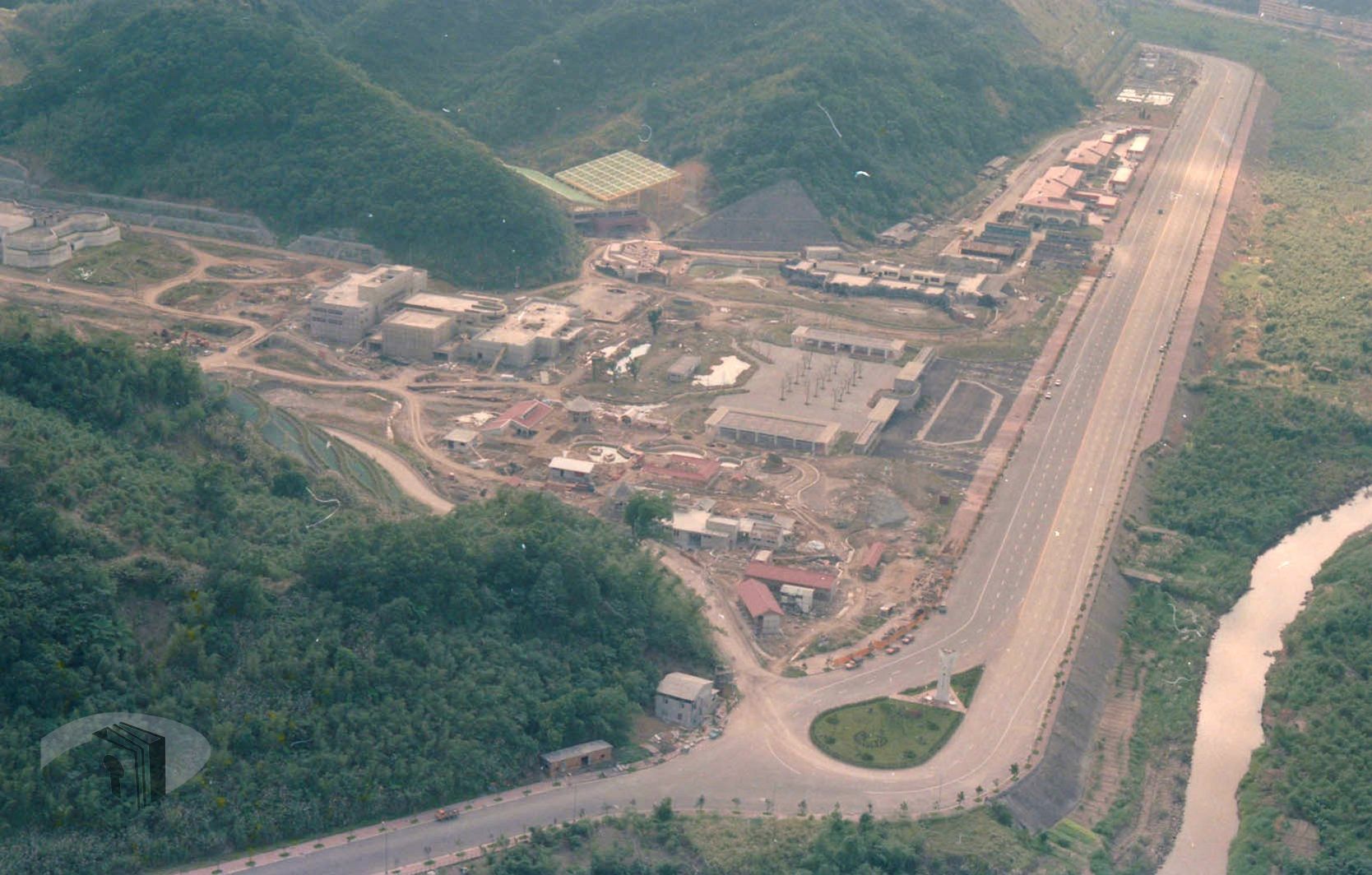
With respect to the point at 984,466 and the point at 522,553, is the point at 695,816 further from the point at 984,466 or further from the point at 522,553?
the point at 984,466

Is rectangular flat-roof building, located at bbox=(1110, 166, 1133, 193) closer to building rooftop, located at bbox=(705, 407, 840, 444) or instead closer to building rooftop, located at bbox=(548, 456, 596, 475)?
building rooftop, located at bbox=(705, 407, 840, 444)

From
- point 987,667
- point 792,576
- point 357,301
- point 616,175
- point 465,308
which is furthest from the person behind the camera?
point 616,175

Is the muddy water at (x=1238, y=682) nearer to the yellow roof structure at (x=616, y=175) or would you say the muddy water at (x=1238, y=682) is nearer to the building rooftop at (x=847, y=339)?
the building rooftop at (x=847, y=339)

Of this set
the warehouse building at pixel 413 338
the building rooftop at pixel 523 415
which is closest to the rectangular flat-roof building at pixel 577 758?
the building rooftop at pixel 523 415

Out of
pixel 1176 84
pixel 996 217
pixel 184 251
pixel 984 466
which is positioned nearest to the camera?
pixel 984 466

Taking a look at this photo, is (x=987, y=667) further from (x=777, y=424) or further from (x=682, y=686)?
(x=777, y=424)

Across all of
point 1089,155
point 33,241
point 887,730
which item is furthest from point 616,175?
point 887,730

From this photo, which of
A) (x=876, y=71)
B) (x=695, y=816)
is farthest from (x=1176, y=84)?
(x=695, y=816)
